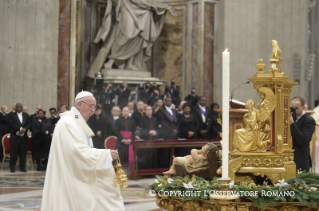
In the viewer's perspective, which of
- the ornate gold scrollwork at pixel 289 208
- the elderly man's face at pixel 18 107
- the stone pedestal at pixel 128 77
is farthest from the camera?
the stone pedestal at pixel 128 77

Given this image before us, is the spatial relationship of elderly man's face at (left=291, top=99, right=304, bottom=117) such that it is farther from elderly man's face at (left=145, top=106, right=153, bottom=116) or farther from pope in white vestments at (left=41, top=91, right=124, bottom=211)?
elderly man's face at (left=145, top=106, right=153, bottom=116)

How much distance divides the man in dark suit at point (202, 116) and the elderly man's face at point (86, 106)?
878cm

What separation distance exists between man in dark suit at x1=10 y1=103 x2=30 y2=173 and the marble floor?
0.29 m

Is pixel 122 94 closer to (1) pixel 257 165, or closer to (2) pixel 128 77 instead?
(2) pixel 128 77

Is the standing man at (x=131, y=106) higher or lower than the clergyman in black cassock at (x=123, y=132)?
higher

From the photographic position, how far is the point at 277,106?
621 cm

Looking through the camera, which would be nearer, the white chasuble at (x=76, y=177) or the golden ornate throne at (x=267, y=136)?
the white chasuble at (x=76, y=177)

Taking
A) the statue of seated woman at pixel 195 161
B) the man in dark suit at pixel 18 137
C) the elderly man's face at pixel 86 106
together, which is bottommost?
the man in dark suit at pixel 18 137

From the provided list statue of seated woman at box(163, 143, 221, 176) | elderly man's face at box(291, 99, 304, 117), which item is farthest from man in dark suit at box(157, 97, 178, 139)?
statue of seated woman at box(163, 143, 221, 176)

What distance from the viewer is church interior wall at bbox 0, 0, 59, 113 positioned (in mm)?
15031

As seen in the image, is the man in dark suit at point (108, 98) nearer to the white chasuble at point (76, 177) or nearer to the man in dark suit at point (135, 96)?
the man in dark suit at point (135, 96)

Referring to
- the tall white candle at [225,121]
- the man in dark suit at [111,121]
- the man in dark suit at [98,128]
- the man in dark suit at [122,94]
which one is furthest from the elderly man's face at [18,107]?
the tall white candle at [225,121]

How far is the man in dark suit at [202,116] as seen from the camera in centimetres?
1460

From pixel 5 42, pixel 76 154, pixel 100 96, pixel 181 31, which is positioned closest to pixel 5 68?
pixel 5 42
